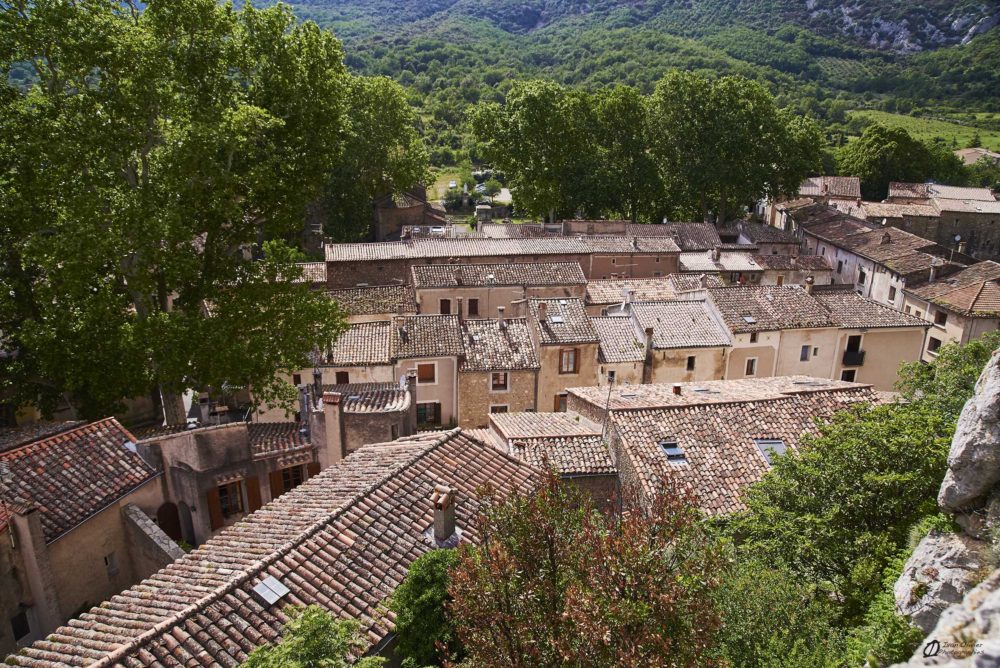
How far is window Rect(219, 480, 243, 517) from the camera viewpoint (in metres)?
19.4

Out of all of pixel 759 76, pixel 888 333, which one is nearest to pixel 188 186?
pixel 888 333

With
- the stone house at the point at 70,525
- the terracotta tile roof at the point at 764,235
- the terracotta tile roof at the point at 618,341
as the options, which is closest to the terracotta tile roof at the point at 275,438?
the stone house at the point at 70,525

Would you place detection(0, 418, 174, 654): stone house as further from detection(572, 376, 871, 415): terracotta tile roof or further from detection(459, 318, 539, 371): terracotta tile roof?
detection(459, 318, 539, 371): terracotta tile roof

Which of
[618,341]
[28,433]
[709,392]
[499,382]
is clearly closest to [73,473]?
[28,433]

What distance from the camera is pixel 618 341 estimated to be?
1304 inches

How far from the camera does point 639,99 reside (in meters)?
65.9

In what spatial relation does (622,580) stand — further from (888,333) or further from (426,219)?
(426,219)

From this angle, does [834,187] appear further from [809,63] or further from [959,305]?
[809,63]

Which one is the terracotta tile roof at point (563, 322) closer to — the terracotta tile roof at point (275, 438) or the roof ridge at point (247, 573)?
the terracotta tile roof at point (275, 438)

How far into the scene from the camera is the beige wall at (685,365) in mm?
32594

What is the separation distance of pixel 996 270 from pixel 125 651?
51.3m

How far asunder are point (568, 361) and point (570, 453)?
11.5 metres

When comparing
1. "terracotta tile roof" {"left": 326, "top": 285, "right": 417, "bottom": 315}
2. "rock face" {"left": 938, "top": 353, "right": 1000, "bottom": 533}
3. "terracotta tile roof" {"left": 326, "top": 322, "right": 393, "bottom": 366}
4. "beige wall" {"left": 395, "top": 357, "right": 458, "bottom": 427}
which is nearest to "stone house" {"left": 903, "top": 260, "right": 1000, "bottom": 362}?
"beige wall" {"left": 395, "top": 357, "right": 458, "bottom": 427}

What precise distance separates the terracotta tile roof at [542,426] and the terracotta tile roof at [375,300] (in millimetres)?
14012
